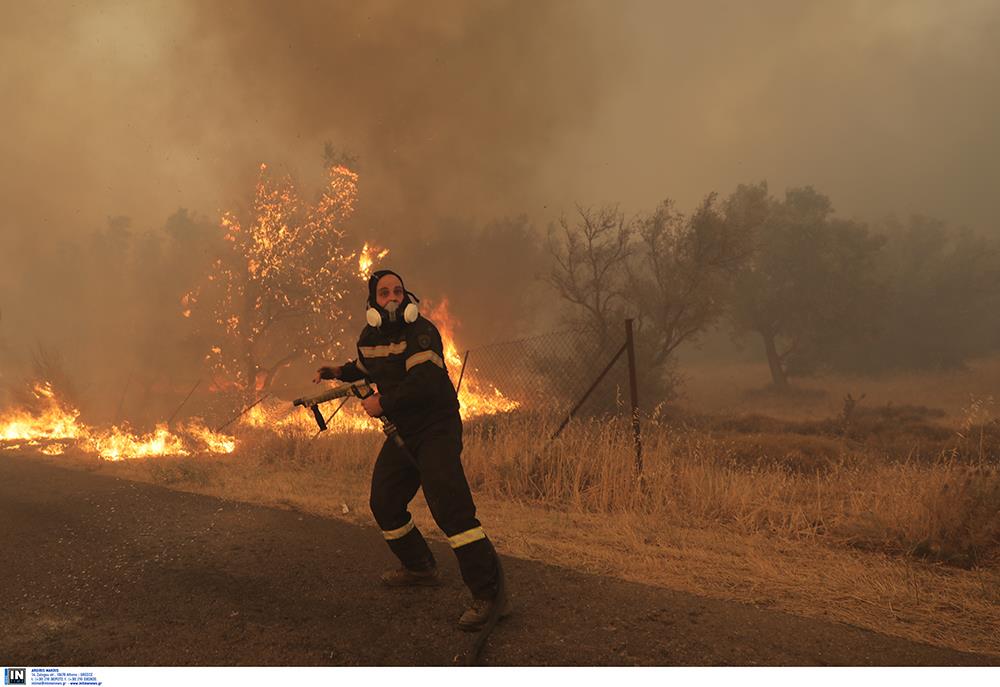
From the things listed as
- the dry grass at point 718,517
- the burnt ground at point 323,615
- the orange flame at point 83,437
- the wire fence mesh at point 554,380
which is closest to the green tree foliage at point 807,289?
the wire fence mesh at point 554,380

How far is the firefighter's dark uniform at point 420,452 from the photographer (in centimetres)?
349

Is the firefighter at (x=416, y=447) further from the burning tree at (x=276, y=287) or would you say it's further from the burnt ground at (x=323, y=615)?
the burning tree at (x=276, y=287)

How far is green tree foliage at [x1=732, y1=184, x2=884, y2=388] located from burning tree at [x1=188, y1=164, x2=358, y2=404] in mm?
19266

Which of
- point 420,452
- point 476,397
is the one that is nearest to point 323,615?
point 420,452

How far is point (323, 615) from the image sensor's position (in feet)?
11.9

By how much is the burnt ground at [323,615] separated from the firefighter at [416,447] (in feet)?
0.83

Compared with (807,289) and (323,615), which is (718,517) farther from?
(807,289)

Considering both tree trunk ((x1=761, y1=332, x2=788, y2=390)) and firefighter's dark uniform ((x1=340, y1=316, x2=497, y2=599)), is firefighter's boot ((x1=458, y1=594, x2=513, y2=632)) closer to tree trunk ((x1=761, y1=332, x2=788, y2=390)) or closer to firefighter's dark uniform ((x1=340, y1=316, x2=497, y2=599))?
firefighter's dark uniform ((x1=340, y1=316, x2=497, y2=599))

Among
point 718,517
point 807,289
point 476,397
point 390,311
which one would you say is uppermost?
point 807,289

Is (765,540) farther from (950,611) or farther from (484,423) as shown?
(484,423)

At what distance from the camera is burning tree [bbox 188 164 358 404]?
20.1 meters

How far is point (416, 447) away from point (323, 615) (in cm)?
116

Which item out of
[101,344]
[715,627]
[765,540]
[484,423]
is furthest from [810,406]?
[101,344]

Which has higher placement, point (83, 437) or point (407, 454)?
point (83, 437)
